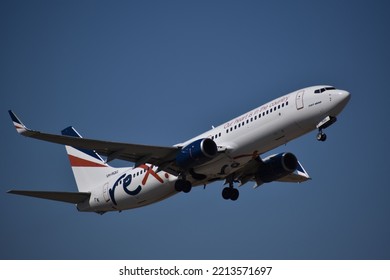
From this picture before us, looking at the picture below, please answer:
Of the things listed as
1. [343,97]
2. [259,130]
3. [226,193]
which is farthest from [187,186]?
[343,97]

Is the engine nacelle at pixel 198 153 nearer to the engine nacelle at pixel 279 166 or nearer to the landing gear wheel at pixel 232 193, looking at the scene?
the engine nacelle at pixel 279 166

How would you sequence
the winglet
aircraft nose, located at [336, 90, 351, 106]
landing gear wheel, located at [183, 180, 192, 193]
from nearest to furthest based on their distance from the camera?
the winglet → aircraft nose, located at [336, 90, 351, 106] → landing gear wheel, located at [183, 180, 192, 193]

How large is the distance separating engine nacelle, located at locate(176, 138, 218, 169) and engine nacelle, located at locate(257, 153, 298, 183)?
6.05 m

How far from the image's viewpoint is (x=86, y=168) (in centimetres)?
5656

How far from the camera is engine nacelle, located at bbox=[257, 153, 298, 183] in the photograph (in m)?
49.9

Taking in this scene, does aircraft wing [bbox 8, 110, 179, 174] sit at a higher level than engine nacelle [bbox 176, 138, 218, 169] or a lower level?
higher

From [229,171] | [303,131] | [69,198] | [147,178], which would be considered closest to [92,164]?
[69,198]

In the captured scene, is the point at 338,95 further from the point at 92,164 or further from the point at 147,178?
the point at 92,164

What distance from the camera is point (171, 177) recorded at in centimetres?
4888

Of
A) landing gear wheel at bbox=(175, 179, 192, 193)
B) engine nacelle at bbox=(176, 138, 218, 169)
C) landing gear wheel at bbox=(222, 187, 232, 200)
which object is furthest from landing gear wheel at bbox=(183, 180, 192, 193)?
landing gear wheel at bbox=(222, 187, 232, 200)

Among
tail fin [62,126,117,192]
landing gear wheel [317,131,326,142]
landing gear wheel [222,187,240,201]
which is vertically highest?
tail fin [62,126,117,192]

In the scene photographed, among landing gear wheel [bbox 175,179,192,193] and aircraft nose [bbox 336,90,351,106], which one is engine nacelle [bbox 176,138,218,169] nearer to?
landing gear wheel [bbox 175,179,192,193]

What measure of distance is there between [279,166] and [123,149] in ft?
34.0

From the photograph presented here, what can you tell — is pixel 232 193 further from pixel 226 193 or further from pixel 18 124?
pixel 18 124
